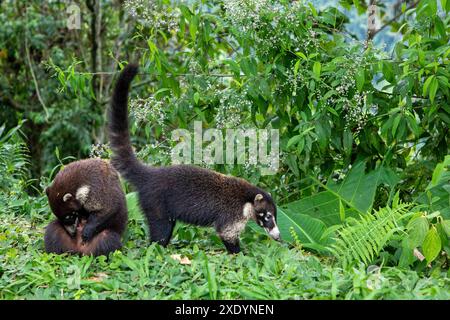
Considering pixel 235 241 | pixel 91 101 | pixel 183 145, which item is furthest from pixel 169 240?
pixel 91 101

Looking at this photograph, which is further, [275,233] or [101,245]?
[275,233]

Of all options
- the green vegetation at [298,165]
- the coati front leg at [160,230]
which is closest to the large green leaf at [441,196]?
the green vegetation at [298,165]

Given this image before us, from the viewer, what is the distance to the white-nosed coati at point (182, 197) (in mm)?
5809

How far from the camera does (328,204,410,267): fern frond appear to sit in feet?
17.0

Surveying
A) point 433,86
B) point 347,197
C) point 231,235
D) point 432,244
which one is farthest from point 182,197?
point 433,86

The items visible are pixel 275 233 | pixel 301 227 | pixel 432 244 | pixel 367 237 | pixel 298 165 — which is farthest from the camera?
pixel 298 165

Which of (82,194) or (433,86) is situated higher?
(433,86)

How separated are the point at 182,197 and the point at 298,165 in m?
1.47

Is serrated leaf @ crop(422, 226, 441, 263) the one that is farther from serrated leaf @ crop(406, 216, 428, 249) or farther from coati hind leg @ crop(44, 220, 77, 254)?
coati hind leg @ crop(44, 220, 77, 254)

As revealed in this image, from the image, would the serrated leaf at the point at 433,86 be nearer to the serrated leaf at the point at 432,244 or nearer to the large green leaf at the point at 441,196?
the large green leaf at the point at 441,196

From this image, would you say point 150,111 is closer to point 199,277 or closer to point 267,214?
point 267,214

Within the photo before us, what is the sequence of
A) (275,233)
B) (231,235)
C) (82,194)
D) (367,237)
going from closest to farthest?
(367,237) → (82,194) → (231,235) → (275,233)

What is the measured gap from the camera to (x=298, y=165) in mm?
6828

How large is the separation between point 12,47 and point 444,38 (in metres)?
8.67
